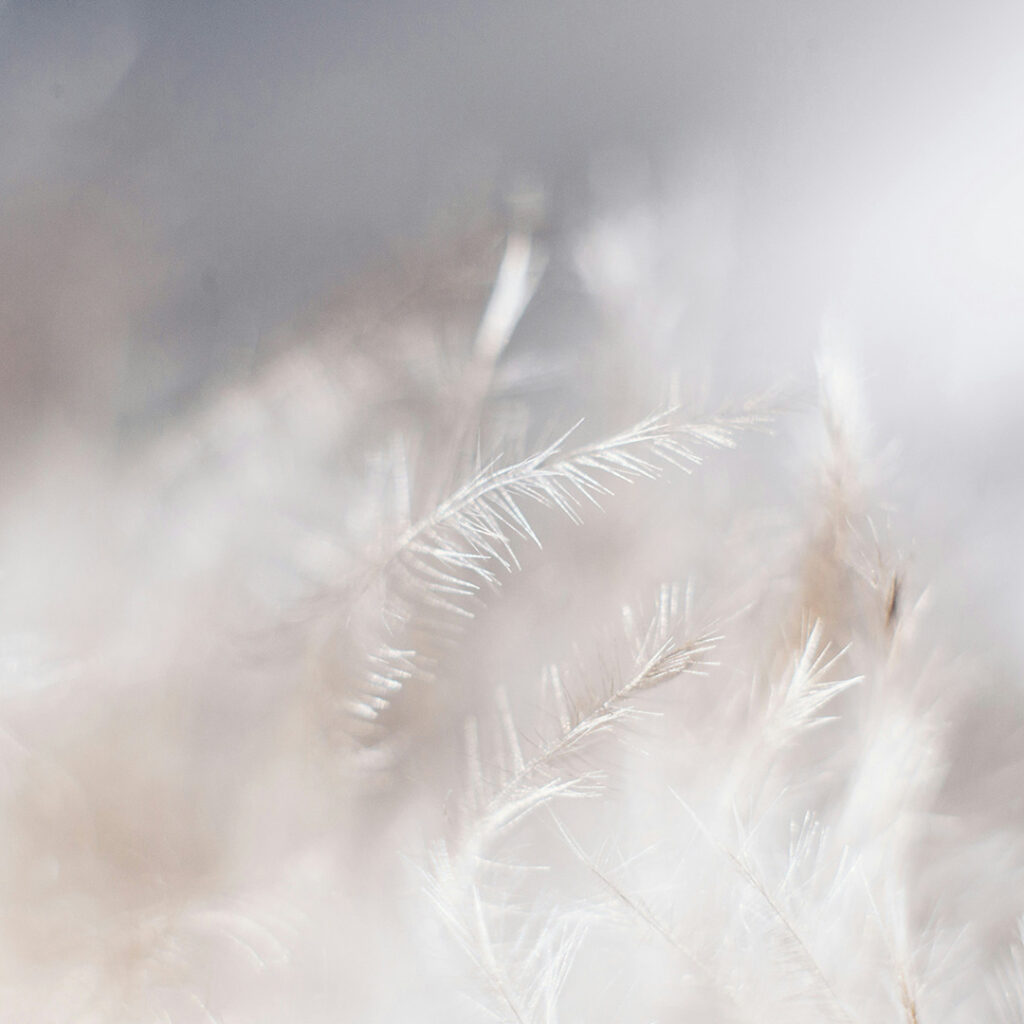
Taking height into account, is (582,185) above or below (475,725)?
above

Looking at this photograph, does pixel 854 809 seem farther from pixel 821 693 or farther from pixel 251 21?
pixel 251 21

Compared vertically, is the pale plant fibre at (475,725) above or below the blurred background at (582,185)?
below

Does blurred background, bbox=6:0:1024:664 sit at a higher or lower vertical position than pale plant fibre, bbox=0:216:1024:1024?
higher

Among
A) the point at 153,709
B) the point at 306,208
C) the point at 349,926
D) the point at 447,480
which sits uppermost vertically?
the point at 306,208

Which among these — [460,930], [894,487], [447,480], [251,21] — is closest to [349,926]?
[460,930]
